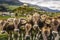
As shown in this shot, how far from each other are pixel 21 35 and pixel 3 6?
99 centimetres

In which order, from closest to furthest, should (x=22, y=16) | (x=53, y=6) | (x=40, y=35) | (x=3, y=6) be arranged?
1. (x=40, y=35)
2. (x=22, y=16)
3. (x=3, y=6)
4. (x=53, y=6)

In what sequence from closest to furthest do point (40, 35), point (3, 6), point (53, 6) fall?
point (40, 35) → point (3, 6) → point (53, 6)

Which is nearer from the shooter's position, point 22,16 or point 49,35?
point 49,35

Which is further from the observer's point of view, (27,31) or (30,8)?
(30,8)

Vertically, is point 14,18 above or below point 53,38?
above

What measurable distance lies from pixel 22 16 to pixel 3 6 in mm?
649

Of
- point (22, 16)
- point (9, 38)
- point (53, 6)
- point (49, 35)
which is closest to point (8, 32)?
point (9, 38)

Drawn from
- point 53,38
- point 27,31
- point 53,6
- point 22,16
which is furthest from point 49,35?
point 53,6

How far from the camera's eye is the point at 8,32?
4242 mm

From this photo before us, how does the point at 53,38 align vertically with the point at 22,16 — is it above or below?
below

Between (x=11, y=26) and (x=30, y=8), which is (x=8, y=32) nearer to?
(x=11, y=26)

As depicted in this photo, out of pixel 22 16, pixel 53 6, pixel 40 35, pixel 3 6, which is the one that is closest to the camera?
pixel 40 35

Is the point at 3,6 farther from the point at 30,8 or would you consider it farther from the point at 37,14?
the point at 37,14

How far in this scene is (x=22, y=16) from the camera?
177 inches
